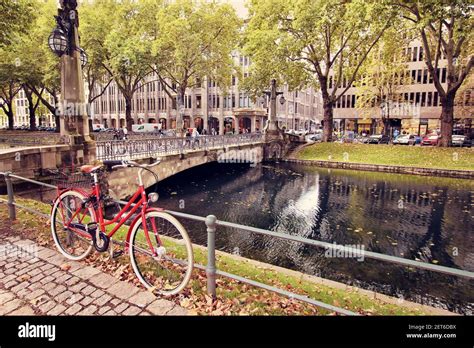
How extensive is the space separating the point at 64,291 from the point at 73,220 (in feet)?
4.29

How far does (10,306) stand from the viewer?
3.80 meters

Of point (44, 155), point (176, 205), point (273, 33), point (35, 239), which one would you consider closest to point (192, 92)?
point (273, 33)

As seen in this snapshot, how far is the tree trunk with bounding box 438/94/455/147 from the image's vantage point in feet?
90.4

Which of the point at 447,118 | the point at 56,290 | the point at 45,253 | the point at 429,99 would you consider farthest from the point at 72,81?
the point at 429,99

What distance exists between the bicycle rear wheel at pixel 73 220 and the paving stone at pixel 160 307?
1724mm

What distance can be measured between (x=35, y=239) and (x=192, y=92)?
196ft

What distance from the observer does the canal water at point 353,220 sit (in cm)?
882

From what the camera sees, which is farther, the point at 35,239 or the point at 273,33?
the point at 273,33

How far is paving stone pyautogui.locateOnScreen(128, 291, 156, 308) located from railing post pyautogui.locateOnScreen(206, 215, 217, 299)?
2.45ft

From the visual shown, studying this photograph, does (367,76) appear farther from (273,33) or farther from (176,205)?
A: (176,205)

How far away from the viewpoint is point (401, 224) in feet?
45.3

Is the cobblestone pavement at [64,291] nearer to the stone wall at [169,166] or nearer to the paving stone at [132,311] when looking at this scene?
the paving stone at [132,311]

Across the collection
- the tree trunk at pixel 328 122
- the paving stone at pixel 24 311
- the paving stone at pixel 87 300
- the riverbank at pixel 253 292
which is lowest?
the riverbank at pixel 253 292

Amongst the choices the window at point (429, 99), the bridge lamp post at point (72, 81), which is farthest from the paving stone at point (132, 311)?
the window at point (429, 99)
